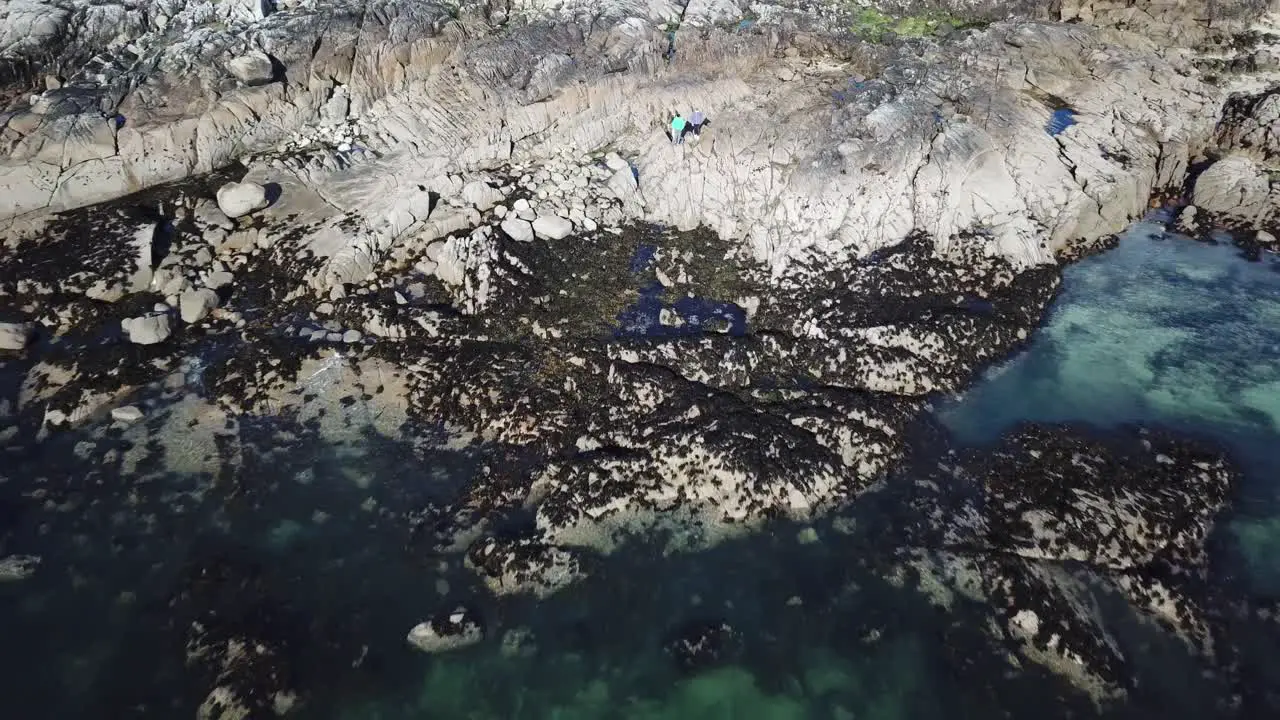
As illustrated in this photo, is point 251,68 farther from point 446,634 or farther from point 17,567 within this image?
point 446,634

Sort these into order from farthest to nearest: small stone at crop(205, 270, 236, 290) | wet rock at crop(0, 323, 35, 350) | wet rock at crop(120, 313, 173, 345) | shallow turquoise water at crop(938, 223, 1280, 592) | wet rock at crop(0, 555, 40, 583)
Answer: small stone at crop(205, 270, 236, 290) → wet rock at crop(120, 313, 173, 345) → wet rock at crop(0, 323, 35, 350) → shallow turquoise water at crop(938, 223, 1280, 592) → wet rock at crop(0, 555, 40, 583)

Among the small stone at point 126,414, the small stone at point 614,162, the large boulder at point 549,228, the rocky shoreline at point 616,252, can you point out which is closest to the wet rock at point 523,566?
the rocky shoreline at point 616,252

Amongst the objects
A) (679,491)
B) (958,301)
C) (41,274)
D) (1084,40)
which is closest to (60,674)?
(679,491)

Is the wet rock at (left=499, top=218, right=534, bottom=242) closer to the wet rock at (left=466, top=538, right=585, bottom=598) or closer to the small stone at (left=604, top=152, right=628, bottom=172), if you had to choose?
the small stone at (left=604, top=152, right=628, bottom=172)

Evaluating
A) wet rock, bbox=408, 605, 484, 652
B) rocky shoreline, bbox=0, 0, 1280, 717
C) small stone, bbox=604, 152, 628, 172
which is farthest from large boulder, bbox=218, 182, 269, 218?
wet rock, bbox=408, 605, 484, 652

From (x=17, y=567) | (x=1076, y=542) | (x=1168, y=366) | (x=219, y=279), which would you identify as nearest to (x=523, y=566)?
(x=17, y=567)

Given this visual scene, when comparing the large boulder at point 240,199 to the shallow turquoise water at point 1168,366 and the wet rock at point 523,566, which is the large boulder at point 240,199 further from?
the shallow turquoise water at point 1168,366
